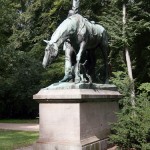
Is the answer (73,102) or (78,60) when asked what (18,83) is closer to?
(78,60)

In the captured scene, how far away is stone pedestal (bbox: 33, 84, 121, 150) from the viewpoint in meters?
7.97

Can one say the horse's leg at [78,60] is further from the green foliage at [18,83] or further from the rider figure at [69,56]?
the green foliage at [18,83]

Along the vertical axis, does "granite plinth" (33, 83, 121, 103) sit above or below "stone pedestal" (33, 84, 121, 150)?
above

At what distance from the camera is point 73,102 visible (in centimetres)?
798

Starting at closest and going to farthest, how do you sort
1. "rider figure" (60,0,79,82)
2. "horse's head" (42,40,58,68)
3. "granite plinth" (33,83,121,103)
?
"granite plinth" (33,83,121,103)
"horse's head" (42,40,58,68)
"rider figure" (60,0,79,82)

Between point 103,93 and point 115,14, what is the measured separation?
577 inches

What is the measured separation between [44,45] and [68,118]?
2097 centimetres

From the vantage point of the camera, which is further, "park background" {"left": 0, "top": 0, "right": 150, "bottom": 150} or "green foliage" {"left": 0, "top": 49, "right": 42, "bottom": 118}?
"green foliage" {"left": 0, "top": 49, "right": 42, "bottom": 118}

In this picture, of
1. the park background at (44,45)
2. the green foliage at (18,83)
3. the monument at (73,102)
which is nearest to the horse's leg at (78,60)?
the monument at (73,102)

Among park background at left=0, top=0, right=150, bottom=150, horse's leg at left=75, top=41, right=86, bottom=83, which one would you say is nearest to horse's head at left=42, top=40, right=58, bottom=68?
horse's leg at left=75, top=41, right=86, bottom=83

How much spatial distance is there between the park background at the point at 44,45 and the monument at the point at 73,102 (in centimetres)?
705

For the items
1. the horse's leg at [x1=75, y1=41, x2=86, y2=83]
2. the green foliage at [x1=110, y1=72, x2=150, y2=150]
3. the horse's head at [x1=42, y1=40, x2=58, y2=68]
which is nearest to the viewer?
the horse's head at [x1=42, y1=40, x2=58, y2=68]

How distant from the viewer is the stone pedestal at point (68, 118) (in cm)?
797

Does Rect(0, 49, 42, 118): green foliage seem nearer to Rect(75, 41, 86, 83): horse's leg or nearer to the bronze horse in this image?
the bronze horse
